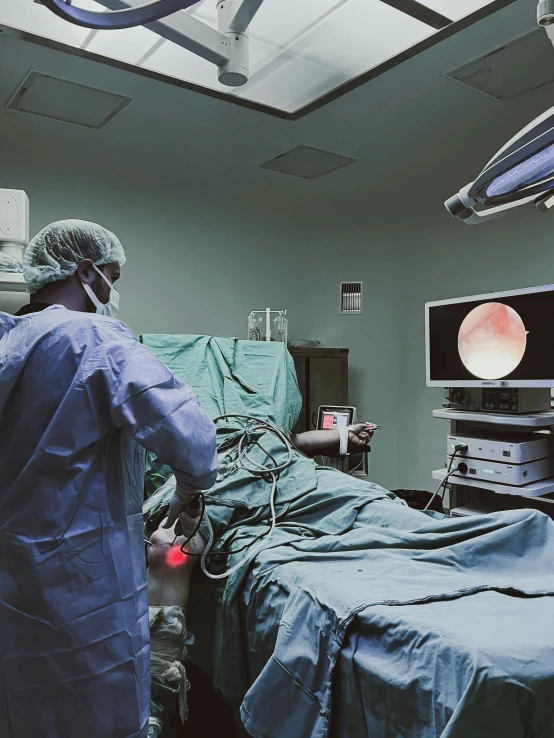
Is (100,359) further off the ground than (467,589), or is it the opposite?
(100,359)

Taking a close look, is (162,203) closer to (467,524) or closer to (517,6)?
(517,6)

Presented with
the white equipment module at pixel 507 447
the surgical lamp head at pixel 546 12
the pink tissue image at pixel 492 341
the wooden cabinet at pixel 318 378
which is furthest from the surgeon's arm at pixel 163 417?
the wooden cabinet at pixel 318 378

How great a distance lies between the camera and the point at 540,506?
2.43m

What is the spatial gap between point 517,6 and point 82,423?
2.09 metres

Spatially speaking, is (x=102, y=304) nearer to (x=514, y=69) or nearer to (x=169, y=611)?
(x=169, y=611)

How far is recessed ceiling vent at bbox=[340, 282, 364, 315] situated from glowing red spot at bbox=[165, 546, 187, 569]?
286 centimetres

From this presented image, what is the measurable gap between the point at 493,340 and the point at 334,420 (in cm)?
98

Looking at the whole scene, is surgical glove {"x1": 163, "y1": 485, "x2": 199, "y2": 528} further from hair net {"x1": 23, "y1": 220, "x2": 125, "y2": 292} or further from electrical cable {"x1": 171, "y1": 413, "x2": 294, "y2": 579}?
hair net {"x1": 23, "y1": 220, "x2": 125, "y2": 292}

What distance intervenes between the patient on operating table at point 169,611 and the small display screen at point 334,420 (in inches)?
53.3

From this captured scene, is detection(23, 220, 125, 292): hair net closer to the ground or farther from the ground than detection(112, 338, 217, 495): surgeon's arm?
farther from the ground

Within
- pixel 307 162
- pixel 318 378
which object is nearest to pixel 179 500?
pixel 318 378

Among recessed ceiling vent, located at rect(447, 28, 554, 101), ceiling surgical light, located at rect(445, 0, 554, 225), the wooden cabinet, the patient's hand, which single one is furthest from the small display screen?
ceiling surgical light, located at rect(445, 0, 554, 225)

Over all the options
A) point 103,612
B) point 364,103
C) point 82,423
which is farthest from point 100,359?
point 364,103

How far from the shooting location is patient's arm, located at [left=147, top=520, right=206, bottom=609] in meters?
1.74
